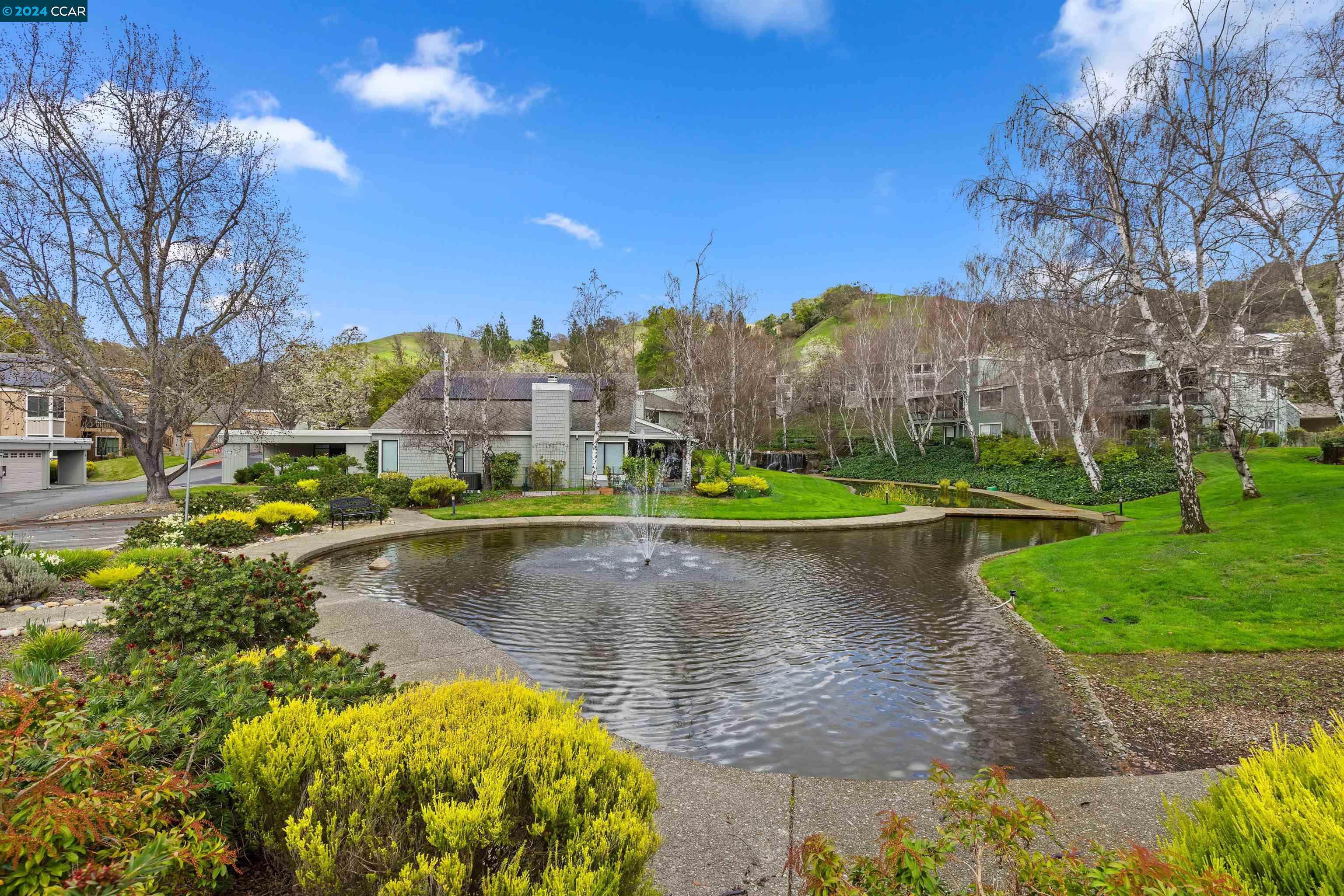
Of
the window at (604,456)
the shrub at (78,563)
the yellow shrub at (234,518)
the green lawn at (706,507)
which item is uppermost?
the window at (604,456)

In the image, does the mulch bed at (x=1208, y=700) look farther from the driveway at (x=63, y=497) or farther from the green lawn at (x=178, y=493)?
the green lawn at (x=178, y=493)

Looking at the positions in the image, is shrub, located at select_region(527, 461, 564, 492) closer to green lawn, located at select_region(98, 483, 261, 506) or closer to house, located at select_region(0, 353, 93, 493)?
green lawn, located at select_region(98, 483, 261, 506)

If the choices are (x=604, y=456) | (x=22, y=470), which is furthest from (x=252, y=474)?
(x=604, y=456)

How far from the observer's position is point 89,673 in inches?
194

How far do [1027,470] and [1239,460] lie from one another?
1796 cm

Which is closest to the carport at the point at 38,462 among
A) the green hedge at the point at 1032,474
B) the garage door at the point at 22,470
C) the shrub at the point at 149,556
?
the garage door at the point at 22,470

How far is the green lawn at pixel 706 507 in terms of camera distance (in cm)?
2150

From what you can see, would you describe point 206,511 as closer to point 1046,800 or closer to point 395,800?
point 395,800

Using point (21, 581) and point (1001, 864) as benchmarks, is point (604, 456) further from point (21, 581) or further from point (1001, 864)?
point (1001, 864)

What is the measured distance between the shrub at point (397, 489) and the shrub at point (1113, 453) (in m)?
34.1

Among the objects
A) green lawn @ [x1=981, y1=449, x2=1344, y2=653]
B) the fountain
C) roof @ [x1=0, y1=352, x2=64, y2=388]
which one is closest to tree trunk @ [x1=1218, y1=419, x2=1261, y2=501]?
green lawn @ [x1=981, y1=449, x2=1344, y2=653]

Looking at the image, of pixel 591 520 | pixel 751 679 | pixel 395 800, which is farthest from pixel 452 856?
pixel 591 520

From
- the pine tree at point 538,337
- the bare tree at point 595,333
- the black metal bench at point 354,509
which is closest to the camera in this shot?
the black metal bench at point 354,509

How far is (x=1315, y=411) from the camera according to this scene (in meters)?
41.8
